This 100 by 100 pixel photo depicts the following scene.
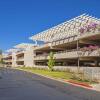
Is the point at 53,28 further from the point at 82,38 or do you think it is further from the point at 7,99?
the point at 7,99

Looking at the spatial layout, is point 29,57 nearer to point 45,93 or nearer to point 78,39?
point 78,39

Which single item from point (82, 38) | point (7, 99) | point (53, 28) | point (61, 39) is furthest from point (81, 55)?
point (7, 99)

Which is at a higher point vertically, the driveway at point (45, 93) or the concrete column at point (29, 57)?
the concrete column at point (29, 57)

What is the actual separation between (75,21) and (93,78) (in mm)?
25275

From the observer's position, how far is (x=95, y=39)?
50094mm

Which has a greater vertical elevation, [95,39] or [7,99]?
[95,39]

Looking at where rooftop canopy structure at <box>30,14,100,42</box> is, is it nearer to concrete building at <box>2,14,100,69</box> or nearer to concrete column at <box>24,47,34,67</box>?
concrete building at <box>2,14,100,69</box>

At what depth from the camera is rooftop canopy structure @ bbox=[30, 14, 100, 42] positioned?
53.4m

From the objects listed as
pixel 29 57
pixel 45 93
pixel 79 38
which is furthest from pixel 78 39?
pixel 29 57

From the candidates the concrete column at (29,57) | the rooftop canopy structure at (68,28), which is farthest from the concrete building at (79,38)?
the concrete column at (29,57)

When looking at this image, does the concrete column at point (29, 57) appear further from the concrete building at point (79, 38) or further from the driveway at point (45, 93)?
the driveway at point (45, 93)

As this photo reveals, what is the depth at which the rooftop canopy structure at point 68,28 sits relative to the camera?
175 ft

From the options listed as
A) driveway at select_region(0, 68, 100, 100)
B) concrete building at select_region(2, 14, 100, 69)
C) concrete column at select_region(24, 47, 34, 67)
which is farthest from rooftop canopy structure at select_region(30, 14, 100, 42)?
driveway at select_region(0, 68, 100, 100)

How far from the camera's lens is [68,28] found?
59.4 meters
